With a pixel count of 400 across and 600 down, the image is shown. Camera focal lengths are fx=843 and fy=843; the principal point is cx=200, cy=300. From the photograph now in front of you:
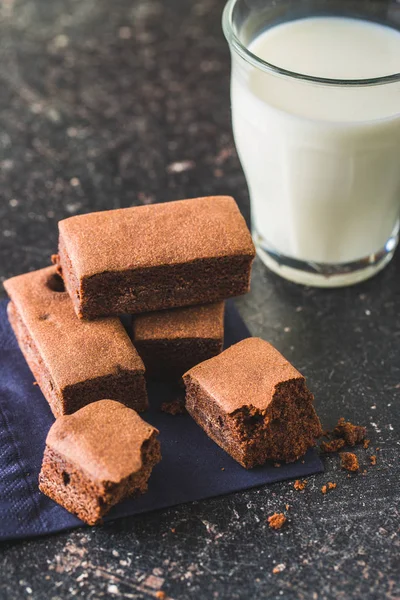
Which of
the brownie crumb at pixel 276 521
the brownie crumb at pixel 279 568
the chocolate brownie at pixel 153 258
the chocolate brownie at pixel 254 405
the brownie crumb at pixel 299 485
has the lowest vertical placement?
the brownie crumb at pixel 279 568

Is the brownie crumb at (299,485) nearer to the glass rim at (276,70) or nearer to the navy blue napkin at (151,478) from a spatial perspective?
the navy blue napkin at (151,478)

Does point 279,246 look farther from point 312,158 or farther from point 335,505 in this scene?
point 335,505

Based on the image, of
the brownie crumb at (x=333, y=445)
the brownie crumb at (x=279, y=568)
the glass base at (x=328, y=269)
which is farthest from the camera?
the glass base at (x=328, y=269)

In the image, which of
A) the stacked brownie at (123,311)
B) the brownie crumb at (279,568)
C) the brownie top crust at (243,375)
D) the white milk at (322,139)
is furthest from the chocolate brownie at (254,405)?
the white milk at (322,139)

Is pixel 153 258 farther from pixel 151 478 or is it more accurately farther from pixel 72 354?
pixel 151 478

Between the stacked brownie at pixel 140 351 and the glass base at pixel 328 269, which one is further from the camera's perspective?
the glass base at pixel 328 269

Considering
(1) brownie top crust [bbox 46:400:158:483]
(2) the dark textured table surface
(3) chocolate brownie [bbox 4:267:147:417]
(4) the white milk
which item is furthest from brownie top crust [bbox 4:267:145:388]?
(4) the white milk

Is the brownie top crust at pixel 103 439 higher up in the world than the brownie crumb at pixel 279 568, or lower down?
higher up
